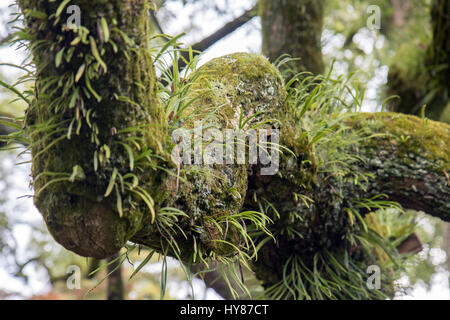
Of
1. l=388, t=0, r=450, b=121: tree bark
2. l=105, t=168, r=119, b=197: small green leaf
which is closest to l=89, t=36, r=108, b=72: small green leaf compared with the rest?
l=105, t=168, r=119, b=197: small green leaf

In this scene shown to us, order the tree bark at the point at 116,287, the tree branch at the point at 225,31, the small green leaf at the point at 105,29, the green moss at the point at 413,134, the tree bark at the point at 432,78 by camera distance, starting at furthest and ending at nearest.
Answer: the tree branch at the point at 225,31 < the tree bark at the point at 116,287 < the tree bark at the point at 432,78 < the green moss at the point at 413,134 < the small green leaf at the point at 105,29

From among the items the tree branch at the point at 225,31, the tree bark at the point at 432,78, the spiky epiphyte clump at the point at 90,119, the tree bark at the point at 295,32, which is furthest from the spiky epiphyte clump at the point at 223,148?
the tree bark at the point at 432,78

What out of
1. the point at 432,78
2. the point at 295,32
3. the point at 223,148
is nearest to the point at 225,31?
the point at 295,32

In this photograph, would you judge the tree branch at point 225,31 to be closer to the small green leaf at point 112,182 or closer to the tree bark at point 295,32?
the tree bark at point 295,32

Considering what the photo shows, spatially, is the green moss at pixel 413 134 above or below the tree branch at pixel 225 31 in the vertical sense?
below

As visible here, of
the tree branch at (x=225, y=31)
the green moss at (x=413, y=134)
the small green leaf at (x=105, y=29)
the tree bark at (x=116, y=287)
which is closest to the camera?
the small green leaf at (x=105, y=29)

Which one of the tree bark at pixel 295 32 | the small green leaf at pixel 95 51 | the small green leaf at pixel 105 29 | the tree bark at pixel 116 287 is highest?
the tree bark at pixel 295 32

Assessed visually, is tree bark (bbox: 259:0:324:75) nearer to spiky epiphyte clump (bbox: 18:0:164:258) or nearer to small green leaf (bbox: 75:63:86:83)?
spiky epiphyte clump (bbox: 18:0:164:258)

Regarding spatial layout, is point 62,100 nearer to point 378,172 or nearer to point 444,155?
point 378,172

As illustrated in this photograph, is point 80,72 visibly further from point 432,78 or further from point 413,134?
point 432,78

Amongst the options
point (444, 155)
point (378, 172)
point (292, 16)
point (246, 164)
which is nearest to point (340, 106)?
point (378, 172)

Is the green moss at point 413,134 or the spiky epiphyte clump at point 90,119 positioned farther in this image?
the green moss at point 413,134

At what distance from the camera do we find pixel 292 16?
271cm
